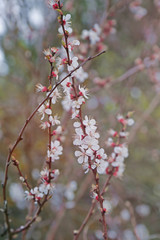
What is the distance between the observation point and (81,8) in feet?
7.07

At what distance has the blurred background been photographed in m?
1.80

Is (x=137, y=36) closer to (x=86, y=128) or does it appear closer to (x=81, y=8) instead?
(x=81, y=8)

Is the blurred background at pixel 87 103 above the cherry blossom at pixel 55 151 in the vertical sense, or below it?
Result: above

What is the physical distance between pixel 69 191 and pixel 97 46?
1.17 m

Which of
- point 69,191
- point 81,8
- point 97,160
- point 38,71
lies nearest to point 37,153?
point 69,191

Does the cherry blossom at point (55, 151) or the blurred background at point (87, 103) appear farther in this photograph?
the blurred background at point (87, 103)

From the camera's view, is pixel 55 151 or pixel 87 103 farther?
pixel 87 103

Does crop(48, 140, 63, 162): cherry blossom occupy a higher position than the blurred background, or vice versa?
the blurred background

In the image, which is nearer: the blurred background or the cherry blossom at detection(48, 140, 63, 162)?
the cherry blossom at detection(48, 140, 63, 162)

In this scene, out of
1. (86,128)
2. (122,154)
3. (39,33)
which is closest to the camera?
(86,128)

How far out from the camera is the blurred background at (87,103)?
1802 millimetres

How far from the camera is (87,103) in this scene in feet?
8.04

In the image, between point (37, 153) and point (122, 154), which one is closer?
point (122, 154)

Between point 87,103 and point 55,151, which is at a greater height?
point 87,103
